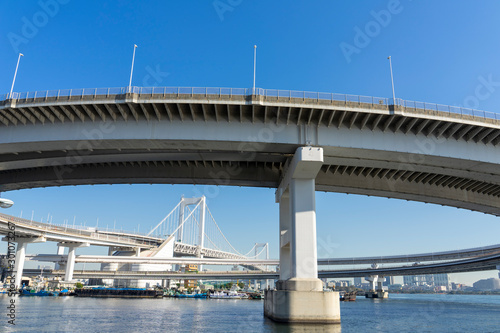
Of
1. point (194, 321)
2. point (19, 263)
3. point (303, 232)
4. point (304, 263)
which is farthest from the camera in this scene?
point (19, 263)

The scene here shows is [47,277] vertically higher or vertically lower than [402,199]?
lower

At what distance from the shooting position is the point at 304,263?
1009 inches

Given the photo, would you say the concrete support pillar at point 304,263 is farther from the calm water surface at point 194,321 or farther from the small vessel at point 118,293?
the small vessel at point 118,293

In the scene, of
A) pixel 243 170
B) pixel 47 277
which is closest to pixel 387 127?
pixel 243 170

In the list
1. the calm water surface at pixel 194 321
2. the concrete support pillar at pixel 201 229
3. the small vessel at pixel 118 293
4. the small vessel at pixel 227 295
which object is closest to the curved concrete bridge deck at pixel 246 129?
the calm water surface at pixel 194 321

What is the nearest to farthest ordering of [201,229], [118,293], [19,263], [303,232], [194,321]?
[303,232], [194,321], [19,263], [118,293], [201,229]

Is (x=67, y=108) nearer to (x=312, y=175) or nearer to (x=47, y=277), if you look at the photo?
(x=312, y=175)

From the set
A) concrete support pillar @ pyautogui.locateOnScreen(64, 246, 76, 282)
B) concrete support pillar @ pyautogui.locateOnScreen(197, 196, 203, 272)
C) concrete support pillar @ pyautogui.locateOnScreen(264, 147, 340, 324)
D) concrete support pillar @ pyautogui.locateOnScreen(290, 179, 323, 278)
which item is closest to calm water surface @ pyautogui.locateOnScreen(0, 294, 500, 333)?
concrete support pillar @ pyautogui.locateOnScreen(264, 147, 340, 324)

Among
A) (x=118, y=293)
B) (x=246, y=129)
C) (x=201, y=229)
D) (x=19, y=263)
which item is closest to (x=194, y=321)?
(x=246, y=129)

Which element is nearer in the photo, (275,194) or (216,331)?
(216,331)

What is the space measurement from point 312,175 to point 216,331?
1326 centimetres

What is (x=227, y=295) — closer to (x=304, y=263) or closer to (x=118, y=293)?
(x=118, y=293)

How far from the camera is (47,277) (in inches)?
4690

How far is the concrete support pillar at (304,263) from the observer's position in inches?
960
